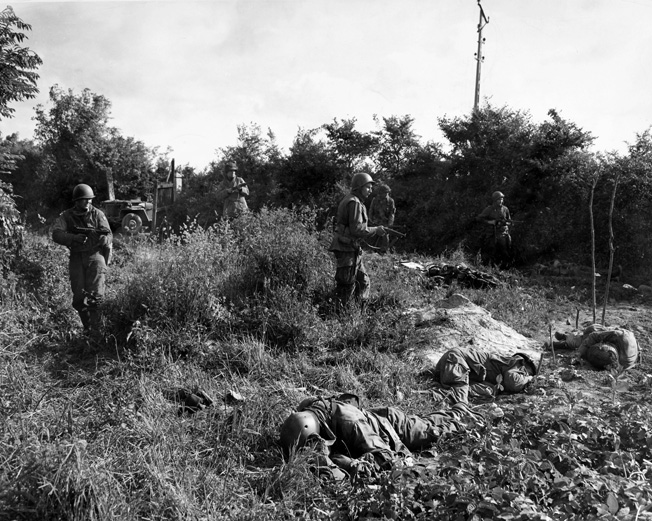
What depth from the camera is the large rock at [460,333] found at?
20.8 feet

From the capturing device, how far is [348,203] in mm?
6746

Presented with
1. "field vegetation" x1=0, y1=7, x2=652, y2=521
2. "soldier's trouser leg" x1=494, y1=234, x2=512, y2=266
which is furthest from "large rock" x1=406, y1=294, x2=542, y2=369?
"soldier's trouser leg" x1=494, y1=234, x2=512, y2=266

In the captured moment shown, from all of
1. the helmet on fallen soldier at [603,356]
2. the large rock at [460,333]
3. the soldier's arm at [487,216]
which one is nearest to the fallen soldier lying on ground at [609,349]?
the helmet on fallen soldier at [603,356]

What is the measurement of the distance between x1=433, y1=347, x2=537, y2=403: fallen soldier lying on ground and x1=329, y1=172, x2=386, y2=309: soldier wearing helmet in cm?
167

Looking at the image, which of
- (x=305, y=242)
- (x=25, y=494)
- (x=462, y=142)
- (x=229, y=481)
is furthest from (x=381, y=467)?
(x=462, y=142)

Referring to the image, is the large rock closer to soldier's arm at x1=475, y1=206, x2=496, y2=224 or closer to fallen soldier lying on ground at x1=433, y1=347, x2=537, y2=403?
fallen soldier lying on ground at x1=433, y1=347, x2=537, y2=403

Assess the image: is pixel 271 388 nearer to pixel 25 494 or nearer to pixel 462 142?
pixel 25 494

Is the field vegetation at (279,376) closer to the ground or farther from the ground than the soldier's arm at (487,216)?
closer to the ground

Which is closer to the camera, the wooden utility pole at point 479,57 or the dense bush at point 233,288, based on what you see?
the dense bush at point 233,288

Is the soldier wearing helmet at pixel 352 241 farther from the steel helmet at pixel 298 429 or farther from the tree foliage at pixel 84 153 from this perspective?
the tree foliage at pixel 84 153

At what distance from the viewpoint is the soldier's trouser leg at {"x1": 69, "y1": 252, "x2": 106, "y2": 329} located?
604cm

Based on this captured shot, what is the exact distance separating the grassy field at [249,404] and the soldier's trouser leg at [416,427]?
0.10 metres

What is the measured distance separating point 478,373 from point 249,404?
2452mm

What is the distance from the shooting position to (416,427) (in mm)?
4133
